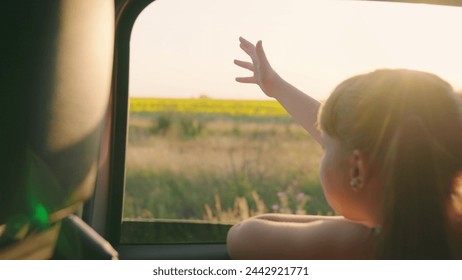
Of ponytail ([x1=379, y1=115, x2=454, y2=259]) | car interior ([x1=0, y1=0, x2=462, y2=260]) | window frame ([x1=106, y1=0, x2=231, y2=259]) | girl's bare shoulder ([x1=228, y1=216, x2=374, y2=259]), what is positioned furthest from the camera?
window frame ([x1=106, y1=0, x2=231, y2=259])

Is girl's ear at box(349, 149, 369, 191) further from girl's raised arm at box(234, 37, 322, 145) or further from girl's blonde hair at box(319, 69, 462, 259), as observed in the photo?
girl's raised arm at box(234, 37, 322, 145)

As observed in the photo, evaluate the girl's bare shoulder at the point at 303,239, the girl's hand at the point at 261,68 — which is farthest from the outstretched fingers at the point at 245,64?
the girl's bare shoulder at the point at 303,239

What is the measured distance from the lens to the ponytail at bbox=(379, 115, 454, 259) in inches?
51.9

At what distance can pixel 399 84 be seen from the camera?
1343 mm

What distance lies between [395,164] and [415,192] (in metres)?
0.09

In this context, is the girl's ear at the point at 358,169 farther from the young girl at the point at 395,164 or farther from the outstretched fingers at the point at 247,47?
the outstretched fingers at the point at 247,47

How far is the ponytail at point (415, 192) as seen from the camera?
51.9 inches

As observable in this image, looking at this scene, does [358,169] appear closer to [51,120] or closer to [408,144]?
[408,144]

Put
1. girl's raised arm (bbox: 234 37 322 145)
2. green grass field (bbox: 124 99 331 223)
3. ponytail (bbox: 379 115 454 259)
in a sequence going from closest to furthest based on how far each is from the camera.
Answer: ponytail (bbox: 379 115 454 259)
girl's raised arm (bbox: 234 37 322 145)
green grass field (bbox: 124 99 331 223)

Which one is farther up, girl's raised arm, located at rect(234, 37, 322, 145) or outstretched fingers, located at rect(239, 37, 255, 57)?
outstretched fingers, located at rect(239, 37, 255, 57)

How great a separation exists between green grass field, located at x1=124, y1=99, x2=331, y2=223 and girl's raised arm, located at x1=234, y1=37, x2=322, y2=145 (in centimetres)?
281
